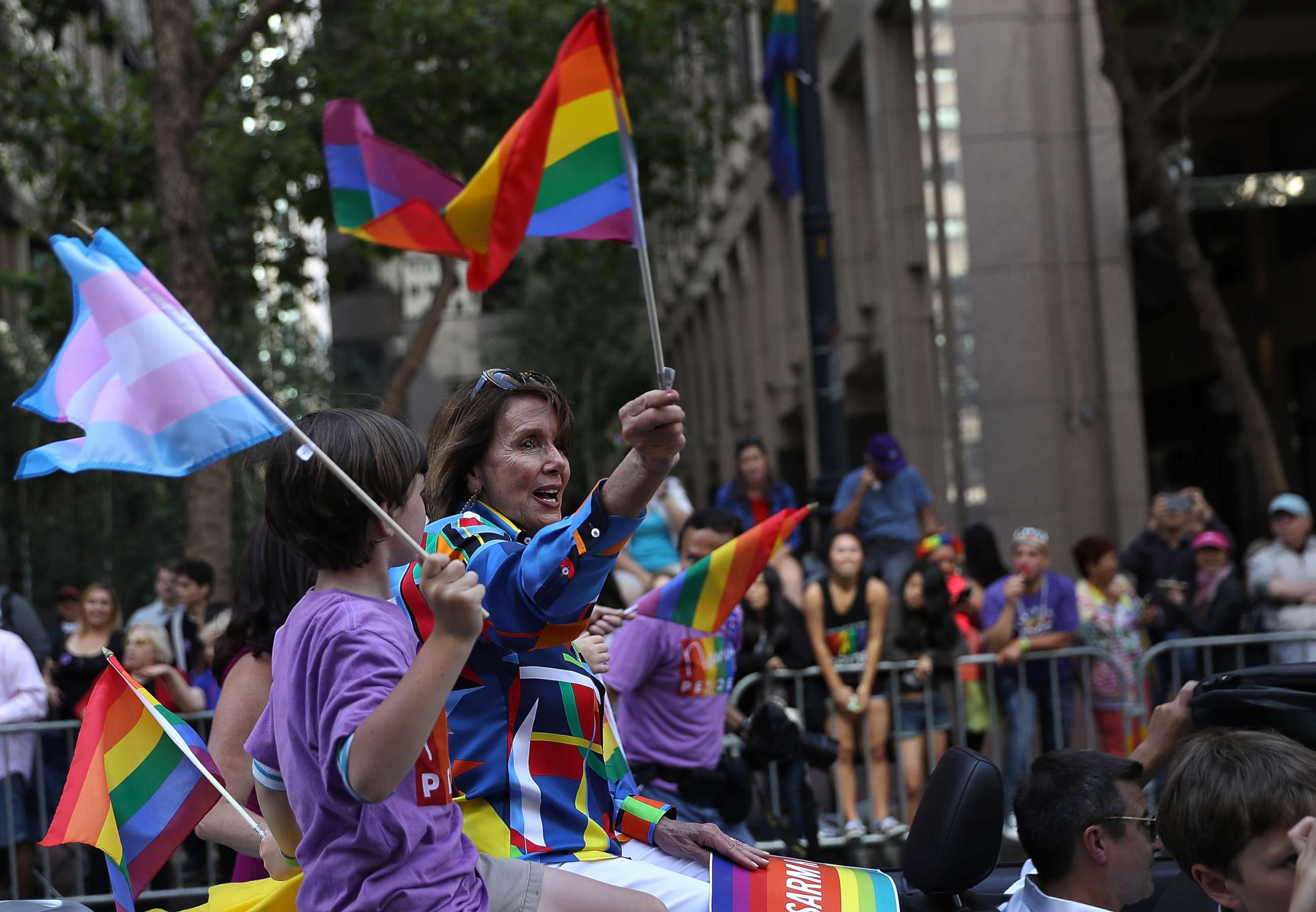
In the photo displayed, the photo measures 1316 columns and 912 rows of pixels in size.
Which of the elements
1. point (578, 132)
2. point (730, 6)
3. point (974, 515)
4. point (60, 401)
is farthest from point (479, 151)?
point (60, 401)

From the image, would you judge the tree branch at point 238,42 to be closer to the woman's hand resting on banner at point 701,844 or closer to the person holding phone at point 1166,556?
the person holding phone at point 1166,556

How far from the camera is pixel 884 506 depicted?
35.5 ft

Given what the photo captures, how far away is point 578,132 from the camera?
5301 millimetres

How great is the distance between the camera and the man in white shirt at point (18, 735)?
7441 mm

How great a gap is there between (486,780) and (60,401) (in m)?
1.17

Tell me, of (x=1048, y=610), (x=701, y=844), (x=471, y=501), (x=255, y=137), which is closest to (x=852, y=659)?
(x=1048, y=610)

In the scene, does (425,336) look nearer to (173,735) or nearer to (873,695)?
(873,695)

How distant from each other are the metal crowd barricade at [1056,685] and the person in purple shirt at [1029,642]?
0.02 m

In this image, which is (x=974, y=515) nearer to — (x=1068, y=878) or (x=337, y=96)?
(x=337, y=96)

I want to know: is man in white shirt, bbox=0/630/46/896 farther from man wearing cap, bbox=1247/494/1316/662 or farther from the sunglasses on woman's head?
man wearing cap, bbox=1247/494/1316/662

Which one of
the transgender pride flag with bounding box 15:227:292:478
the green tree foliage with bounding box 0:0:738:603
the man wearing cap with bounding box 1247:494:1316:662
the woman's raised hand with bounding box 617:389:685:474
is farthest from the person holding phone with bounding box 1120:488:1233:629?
the green tree foliage with bounding box 0:0:738:603

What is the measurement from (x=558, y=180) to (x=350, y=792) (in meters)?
3.26

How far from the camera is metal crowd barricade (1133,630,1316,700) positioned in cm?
800

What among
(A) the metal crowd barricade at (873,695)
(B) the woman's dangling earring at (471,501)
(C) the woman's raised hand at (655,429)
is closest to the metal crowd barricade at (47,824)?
(A) the metal crowd barricade at (873,695)
